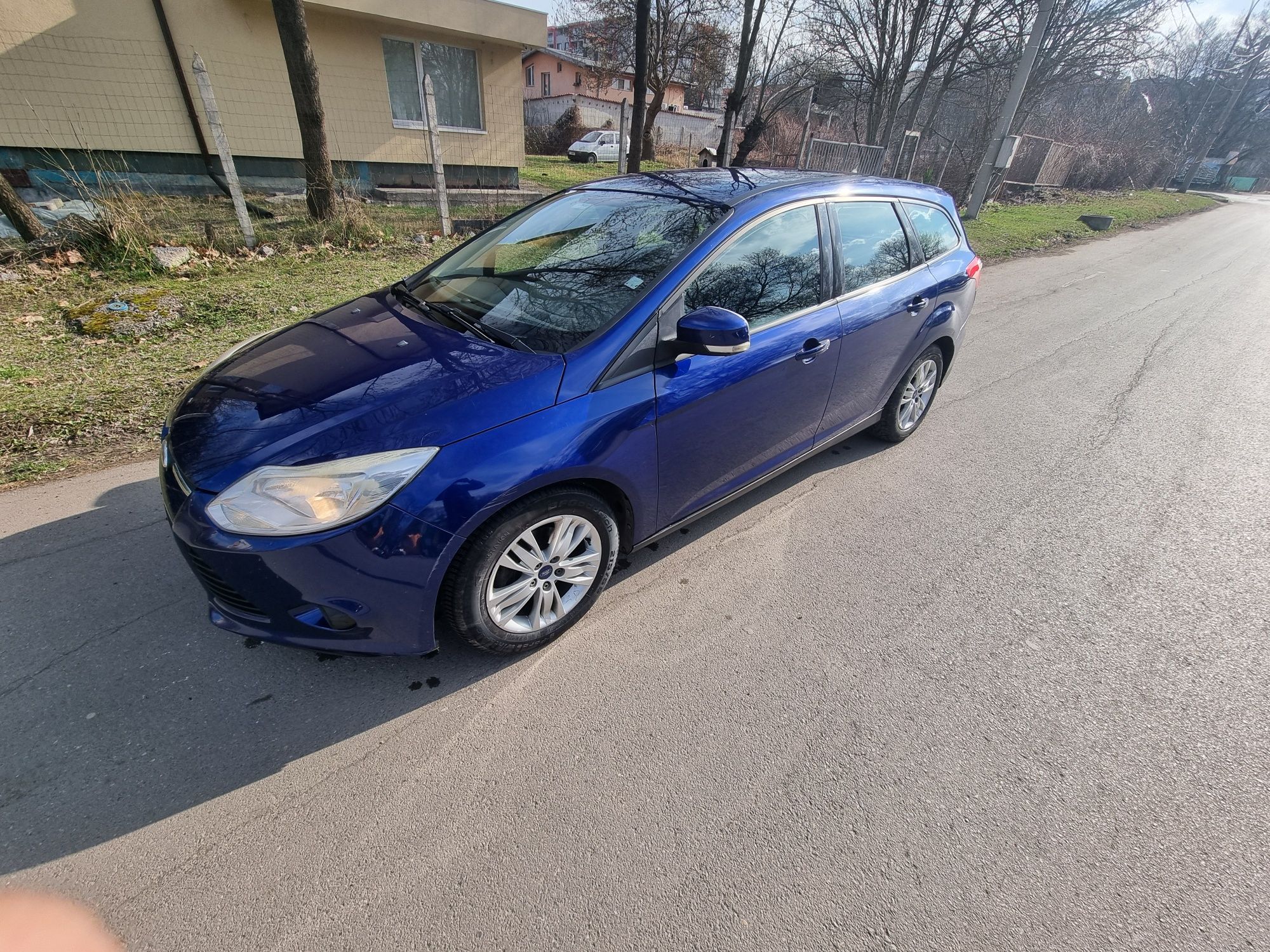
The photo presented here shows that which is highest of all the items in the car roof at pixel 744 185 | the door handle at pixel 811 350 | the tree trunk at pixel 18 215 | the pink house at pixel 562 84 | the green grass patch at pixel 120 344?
the pink house at pixel 562 84

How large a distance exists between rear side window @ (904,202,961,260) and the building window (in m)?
11.5

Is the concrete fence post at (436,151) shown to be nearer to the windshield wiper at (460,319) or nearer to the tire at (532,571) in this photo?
the windshield wiper at (460,319)

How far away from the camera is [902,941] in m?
1.61

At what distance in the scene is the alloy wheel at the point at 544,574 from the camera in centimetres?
222

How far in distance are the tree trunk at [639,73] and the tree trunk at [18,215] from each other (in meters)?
10.2

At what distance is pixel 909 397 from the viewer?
4.07m

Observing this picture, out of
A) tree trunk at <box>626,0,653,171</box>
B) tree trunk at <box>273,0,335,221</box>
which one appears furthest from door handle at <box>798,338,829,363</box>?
tree trunk at <box>626,0,653,171</box>

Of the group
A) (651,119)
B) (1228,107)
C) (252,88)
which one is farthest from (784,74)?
(1228,107)

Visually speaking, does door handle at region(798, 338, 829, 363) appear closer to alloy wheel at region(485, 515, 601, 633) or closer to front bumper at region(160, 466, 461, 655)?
alloy wheel at region(485, 515, 601, 633)

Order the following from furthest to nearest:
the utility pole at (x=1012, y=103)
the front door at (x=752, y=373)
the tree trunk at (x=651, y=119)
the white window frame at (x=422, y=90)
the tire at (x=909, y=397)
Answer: the tree trunk at (x=651, y=119) → the white window frame at (x=422, y=90) → the utility pole at (x=1012, y=103) → the tire at (x=909, y=397) → the front door at (x=752, y=373)

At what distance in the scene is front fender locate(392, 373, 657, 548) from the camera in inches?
76.2

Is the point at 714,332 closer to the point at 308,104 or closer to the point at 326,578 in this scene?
the point at 326,578

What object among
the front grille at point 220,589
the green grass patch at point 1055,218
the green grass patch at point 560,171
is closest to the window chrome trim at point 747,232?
the front grille at point 220,589

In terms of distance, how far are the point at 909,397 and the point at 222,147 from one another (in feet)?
26.3
